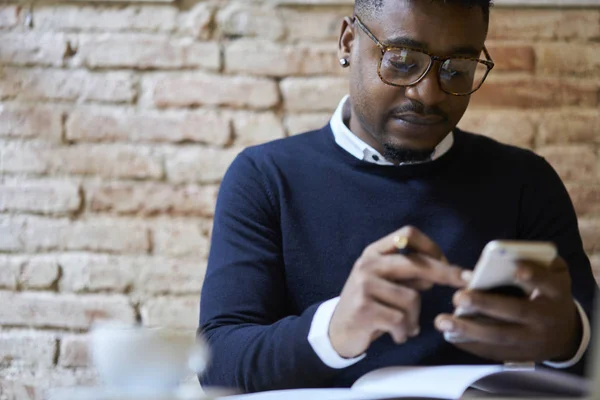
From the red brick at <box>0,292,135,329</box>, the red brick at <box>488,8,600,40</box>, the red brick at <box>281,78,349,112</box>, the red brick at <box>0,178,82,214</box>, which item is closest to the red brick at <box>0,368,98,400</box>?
the red brick at <box>0,292,135,329</box>

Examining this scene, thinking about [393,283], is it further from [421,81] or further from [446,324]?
[421,81]

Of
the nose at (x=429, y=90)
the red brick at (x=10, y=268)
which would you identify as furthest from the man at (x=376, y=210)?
the red brick at (x=10, y=268)

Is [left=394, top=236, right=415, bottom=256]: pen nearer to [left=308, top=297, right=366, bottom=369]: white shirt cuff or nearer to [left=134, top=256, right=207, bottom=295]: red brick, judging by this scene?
[left=308, top=297, right=366, bottom=369]: white shirt cuff

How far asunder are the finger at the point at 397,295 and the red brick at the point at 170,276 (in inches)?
29.2

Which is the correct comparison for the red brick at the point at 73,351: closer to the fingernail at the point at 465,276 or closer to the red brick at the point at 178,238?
the red brick at the point at 178,238

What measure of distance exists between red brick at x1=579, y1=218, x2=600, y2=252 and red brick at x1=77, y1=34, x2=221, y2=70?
34.1 inches

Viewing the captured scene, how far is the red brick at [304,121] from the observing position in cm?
143

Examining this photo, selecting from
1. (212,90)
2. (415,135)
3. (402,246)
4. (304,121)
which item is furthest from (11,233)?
(402,246)

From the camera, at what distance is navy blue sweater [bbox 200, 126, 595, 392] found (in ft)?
3.50

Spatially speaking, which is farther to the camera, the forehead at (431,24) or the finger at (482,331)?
the forehead at (431,24)

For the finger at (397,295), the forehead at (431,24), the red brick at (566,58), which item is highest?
the forehead at (431,24)

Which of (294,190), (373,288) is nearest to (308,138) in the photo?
(294,190)

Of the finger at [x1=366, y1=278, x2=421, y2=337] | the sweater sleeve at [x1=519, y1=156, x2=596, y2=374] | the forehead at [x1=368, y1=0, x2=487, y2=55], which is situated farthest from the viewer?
the sweater sleeve at [x1=519, y1=156, x2=596, y2=374]

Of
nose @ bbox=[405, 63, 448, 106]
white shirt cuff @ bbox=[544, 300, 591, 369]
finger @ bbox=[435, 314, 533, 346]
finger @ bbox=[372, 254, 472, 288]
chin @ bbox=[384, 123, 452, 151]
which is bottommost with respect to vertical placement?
white shirt cuff @ bbox=[544, 300, 591, 369]
